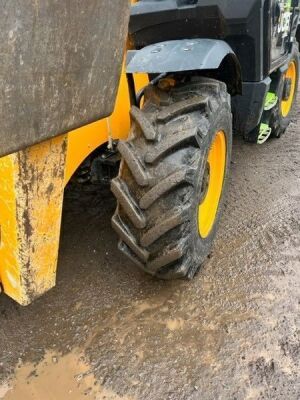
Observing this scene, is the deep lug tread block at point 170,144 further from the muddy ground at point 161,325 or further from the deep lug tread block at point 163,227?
the muddy ground at point 161,325

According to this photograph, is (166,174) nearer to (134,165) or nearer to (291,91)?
(134,165)

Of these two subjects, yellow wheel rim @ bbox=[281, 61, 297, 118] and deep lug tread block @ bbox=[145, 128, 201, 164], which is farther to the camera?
yellow wheel rim @ bbox=[281, 61, 297, 118]

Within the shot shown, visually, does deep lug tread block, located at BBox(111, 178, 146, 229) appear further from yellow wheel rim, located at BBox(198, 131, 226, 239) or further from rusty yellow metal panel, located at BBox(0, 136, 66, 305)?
yellow wheel rim, located at BBox(198, 131, 226, 239)

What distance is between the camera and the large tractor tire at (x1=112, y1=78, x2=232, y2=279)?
2.04 m

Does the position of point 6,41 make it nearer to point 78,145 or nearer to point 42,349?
point 78,145

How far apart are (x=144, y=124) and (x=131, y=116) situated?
0.37 ft

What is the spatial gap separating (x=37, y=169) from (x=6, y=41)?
1.86 ft

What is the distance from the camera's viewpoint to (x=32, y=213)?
1699 mm

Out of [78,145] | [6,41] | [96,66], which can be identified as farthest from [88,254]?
[6,41]

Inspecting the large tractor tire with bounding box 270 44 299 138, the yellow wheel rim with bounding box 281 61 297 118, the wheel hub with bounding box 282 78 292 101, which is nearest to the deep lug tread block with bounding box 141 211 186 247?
the large tractor tire with bounding box 270 44 299 138

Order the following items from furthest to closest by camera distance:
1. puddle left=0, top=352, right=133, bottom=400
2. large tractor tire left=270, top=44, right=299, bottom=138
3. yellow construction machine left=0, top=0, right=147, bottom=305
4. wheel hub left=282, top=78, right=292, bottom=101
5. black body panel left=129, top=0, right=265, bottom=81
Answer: wheel hub left=282, top=78, right=292, bottom=101
large tractor tire left=270, top=44, right=299, bottom=138
black body panel left=129, top=0, right=265, bottom=81
puddle left=0, top=352, right=133, bottom=400
yellow construction machine left=0, top=0, right=147, bottom=305

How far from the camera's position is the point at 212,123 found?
7.29ft

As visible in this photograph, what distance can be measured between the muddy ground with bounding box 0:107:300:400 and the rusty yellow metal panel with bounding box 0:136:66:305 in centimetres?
46

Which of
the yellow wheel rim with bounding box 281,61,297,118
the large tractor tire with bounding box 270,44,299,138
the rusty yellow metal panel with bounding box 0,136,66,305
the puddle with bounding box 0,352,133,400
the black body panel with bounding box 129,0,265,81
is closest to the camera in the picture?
the rusty yellow metal panel with bounding box 0,136,66,305
